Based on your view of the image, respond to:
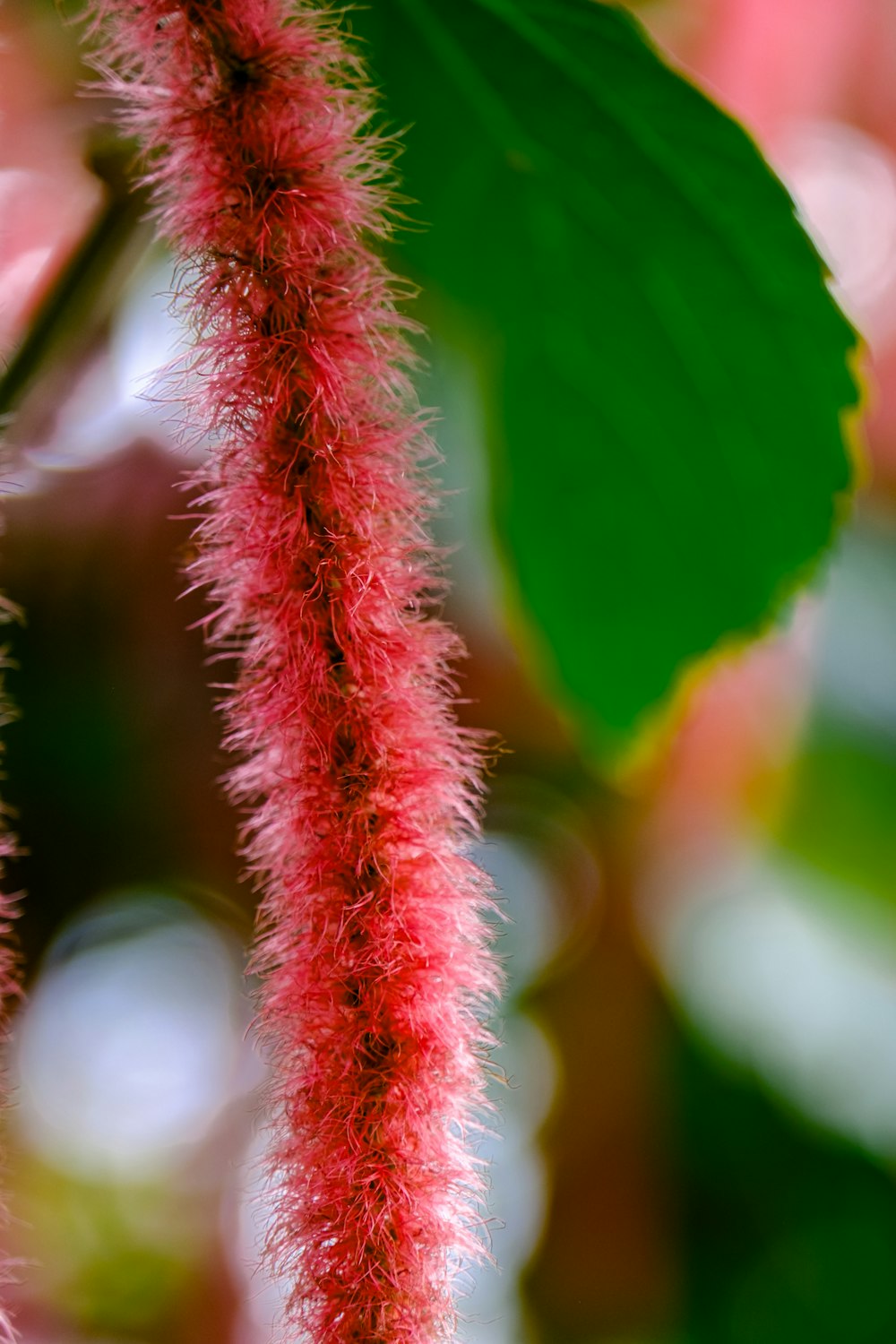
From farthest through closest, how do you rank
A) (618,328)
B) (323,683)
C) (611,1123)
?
1. (611,1123)
2. (618,328)
3. (323,683)

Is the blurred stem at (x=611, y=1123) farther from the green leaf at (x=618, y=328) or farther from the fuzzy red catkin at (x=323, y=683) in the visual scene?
the fuzzy red catkin at (x=323, y=683)

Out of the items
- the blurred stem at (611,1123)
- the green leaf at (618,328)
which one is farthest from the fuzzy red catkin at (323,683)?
the blurred stem at (611,1123)

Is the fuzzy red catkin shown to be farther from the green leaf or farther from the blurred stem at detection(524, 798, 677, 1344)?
the blurred stem at detection(524, 798, 677, 1344)

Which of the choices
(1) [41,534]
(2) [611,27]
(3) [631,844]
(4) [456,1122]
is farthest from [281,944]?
(3) [631,844]

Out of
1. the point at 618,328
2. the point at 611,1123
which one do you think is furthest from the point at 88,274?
the point at 611,1123

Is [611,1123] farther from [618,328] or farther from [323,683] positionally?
[323,683]

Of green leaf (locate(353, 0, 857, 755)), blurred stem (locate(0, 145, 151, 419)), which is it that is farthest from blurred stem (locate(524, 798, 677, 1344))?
blurred stem (locate(0, 145, 151, 419))

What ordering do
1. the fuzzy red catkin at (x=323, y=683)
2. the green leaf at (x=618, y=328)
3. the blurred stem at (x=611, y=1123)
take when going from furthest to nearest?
1. the blurred stem at (x=611, y=1123)
2. the green leaf at (x=618, y=328)
3. the fuzzy red catkin at (x=323, y=683)
